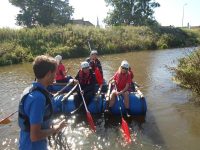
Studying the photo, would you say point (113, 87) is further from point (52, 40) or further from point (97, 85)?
point (52, 40)

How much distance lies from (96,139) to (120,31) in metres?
24.5

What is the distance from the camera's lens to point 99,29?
29312mm

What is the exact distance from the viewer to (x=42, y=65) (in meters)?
2.64

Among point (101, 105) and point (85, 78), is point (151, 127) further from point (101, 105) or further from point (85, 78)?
point (85, 78)

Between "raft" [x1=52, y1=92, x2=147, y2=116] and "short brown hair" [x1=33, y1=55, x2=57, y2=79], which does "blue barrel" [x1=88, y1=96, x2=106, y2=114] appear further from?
"short brown hair" [x1=33, y1=55, x2=57, y2=79]

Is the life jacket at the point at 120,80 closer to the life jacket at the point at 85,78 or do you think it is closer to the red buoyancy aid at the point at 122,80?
the red buoyancy aid at the point at 122,80

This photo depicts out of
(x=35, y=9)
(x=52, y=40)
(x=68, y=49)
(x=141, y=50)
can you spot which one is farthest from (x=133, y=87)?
(x=35, y=9)

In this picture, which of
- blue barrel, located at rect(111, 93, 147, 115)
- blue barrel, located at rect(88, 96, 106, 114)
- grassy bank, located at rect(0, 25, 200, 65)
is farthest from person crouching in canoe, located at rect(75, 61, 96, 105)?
grassy bank, located at rect(0, 25, 200, 65)

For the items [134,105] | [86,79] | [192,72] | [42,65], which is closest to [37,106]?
[42,65]

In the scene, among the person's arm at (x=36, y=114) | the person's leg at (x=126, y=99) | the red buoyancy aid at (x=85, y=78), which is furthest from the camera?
the red buoyancy aid at (x=85, y=78)

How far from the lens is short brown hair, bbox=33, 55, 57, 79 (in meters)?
2.64

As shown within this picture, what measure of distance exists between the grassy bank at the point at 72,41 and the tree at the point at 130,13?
11.7 meters

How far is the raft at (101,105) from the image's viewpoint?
8086 mm

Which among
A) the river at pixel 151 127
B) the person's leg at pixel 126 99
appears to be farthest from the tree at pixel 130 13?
the person's leg at pixel 126 99
